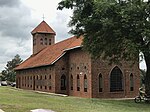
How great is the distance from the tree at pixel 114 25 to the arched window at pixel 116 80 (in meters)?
9.06

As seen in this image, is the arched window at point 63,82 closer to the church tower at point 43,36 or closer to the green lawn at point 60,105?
the green lawn at point 60,105

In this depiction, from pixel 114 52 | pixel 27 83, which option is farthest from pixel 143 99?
pixel 27 83

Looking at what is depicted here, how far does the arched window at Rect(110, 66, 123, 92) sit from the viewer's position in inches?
1505

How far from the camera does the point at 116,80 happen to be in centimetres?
3862

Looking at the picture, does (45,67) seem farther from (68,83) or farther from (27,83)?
(27,83)

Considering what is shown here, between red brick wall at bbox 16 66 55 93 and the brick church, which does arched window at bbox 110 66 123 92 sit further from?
red brick wall at bbox 16 66 55 93

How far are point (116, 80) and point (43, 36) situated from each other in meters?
29.8

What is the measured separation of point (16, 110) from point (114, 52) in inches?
562

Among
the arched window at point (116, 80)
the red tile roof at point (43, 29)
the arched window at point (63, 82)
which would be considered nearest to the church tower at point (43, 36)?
the red tile roof at point (43, 29)

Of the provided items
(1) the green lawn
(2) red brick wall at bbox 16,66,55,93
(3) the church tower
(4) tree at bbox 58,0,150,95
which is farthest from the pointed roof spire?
(1) the green lawn

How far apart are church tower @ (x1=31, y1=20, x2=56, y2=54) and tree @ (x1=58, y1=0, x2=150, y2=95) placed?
35.7 meters

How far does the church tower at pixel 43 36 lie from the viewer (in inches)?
2554

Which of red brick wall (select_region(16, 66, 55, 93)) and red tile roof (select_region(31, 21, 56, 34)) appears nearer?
red brick wall (select_region(16, 66, 55, 93))

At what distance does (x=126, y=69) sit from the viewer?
39.2 metres
